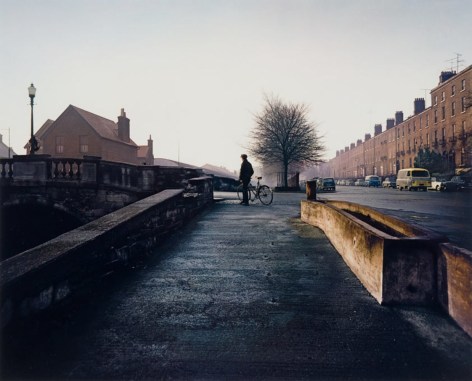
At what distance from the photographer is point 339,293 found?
11.4ft

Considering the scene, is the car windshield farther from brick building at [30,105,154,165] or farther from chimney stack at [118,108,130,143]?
chimney stack at [118,108,130,143]

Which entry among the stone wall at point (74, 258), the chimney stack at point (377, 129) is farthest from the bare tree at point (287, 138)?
the chimney stack at point (377, 129)

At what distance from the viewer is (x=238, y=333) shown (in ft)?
8.82

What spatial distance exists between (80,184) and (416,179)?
1110 inches

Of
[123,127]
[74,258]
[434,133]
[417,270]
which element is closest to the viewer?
[417,270]

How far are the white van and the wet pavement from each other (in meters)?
A: 27.9

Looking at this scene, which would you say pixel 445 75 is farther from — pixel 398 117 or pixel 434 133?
pixel 398 117

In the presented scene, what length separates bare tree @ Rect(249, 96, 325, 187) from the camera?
3112 centimetres

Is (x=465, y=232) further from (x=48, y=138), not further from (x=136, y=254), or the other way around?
(x=48, y=138)

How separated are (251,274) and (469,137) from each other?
40052mm

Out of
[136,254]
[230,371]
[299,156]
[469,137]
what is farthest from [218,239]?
[469,137]

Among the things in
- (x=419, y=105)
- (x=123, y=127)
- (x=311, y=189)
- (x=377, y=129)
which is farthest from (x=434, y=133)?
(x=311, y=189)

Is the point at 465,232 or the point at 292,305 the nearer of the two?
the point at 292,305

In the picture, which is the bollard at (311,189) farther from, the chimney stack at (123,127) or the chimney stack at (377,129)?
the chimney stack at (377,129)
